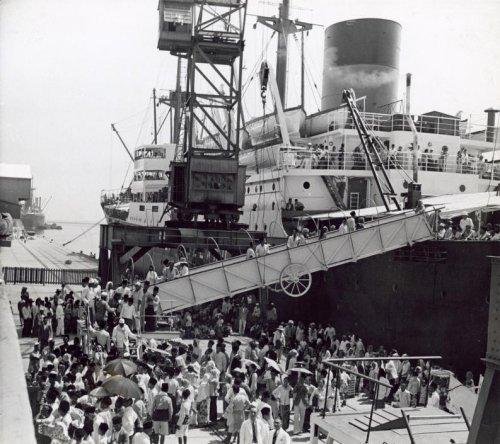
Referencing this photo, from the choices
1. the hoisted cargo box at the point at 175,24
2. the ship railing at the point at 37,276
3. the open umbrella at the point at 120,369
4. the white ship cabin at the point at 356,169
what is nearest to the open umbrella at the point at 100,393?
the open umbrella at the point at 120,369

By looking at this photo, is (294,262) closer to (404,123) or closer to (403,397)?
(403,397)

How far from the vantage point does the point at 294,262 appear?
18.7m

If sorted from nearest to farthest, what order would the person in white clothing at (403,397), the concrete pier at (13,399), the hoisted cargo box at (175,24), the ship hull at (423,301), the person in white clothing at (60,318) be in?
the concrete pier at (13,399) → the person in white clothing at (403,397) → the person in white clothing at (60,318) → the ship hull at (423,301) → the hoisted cargo box at (175,24)

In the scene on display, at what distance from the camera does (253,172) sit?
3569cm

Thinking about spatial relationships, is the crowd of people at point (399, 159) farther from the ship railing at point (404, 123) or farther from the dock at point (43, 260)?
the dock at point (43, 260)

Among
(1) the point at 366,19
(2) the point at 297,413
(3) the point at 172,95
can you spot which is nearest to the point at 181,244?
(2) the point at 297,413

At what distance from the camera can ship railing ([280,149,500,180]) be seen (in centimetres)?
2772

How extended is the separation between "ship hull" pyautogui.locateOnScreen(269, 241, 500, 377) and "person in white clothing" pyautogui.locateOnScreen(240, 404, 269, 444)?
9217mm

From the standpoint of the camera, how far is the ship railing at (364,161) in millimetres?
27719

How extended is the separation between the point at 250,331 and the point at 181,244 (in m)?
4.41

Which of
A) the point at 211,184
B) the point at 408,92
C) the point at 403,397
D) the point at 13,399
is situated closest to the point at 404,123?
the point at 408,92

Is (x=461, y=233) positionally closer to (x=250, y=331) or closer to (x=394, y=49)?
(x=250, y=331)

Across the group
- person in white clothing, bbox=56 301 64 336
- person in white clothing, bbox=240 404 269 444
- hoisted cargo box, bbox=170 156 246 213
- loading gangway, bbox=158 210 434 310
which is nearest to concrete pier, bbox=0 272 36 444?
person in white clothing, bbox=240 404 269 444

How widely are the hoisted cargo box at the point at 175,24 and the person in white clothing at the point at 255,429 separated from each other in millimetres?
20994
